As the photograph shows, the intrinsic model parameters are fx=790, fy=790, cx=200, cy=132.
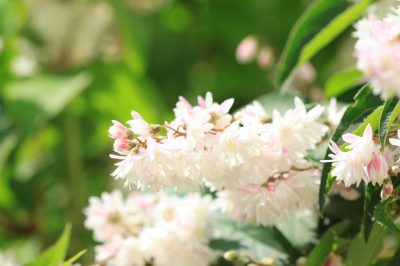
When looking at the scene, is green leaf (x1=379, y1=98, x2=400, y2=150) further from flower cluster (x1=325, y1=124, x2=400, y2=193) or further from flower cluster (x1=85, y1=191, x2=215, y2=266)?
flower cluster (x1=85, y1=191, x2=215, y2=266)

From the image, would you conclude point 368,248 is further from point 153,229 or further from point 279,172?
point 153,229

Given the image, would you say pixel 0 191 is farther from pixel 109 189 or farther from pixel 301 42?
pixel 301 42

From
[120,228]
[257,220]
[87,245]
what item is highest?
[87,245]

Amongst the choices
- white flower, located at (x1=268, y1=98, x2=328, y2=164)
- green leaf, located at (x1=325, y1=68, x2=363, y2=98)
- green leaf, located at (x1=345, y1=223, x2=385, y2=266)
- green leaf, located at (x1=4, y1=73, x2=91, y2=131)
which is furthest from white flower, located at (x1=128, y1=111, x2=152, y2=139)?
green leaf, located at (x1=4, y1=73, x2=91, y2=131)

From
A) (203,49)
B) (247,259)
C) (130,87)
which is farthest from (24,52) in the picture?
(247,259)

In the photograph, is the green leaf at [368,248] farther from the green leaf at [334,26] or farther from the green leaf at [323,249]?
the green leaf at [334,26]
